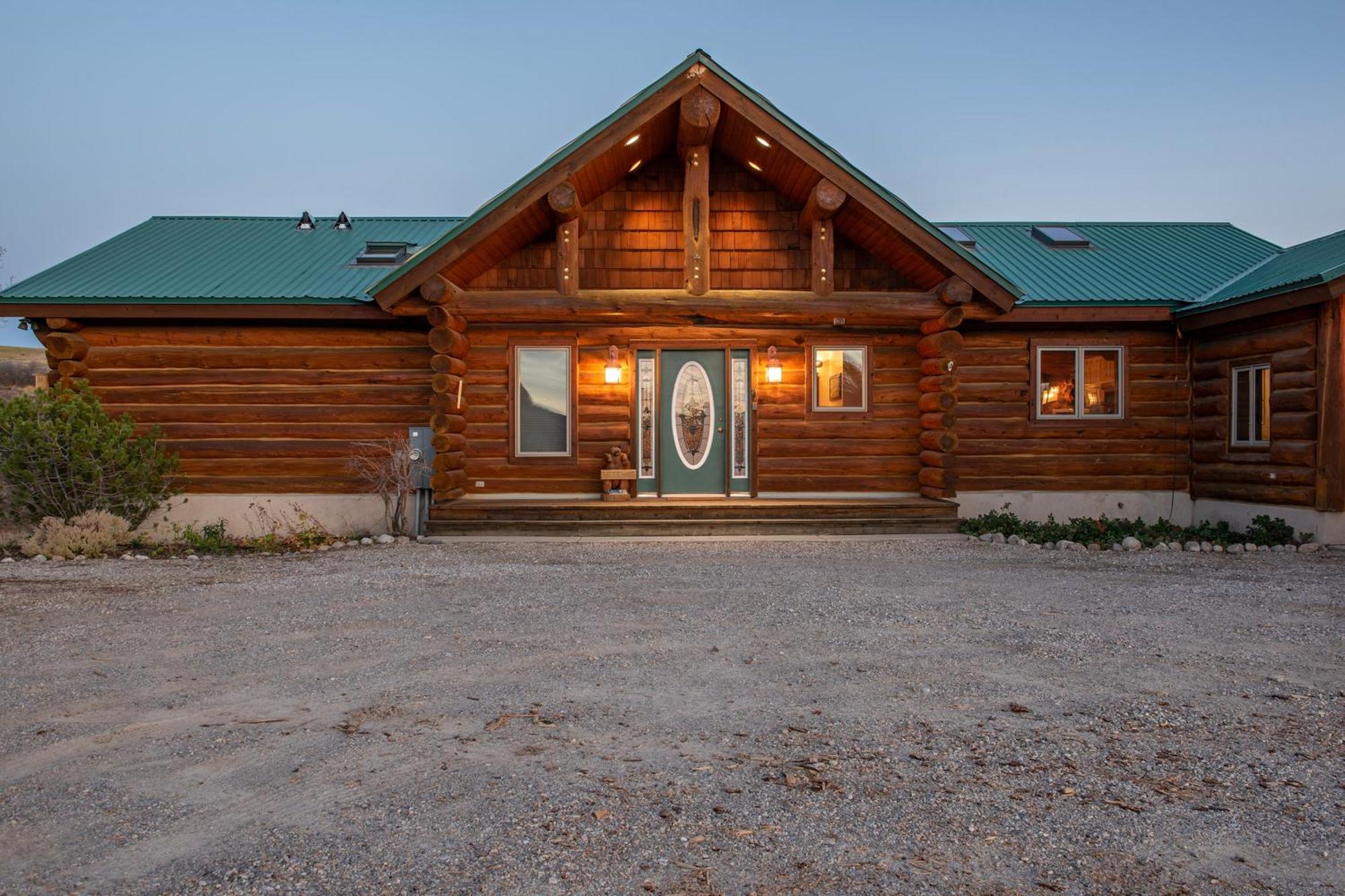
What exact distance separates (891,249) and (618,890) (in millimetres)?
10226

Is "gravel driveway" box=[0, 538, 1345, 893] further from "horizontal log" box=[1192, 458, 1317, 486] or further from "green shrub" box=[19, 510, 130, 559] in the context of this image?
"horizontal log" box=[1192, 458, 1317, 486]

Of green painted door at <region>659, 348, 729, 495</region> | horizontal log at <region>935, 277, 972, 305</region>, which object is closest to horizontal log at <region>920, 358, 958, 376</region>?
horizontal log at <region>935, 277, 972, 305</region>

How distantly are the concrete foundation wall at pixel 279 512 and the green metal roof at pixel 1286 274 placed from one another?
12228 mm

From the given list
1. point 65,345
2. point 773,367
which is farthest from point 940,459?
point 65,345

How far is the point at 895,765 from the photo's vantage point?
3564mm

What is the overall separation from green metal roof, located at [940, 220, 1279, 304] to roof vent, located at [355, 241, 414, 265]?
31.9 feet

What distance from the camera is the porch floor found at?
11039 millimetres

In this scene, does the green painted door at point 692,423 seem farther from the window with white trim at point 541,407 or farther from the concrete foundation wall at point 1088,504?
the concrete foundation wall at point 1088,504

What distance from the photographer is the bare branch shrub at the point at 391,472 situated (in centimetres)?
1138

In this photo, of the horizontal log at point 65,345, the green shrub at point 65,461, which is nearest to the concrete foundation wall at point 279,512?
the green shrub at point 65,461

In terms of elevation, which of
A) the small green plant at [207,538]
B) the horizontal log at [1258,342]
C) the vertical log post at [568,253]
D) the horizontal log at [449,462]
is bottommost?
the small green plant at [207,538]

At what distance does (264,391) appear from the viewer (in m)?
11.8

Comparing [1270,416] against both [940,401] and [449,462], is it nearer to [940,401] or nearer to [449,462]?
[940,401]

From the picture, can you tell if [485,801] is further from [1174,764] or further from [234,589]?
[234,589]
